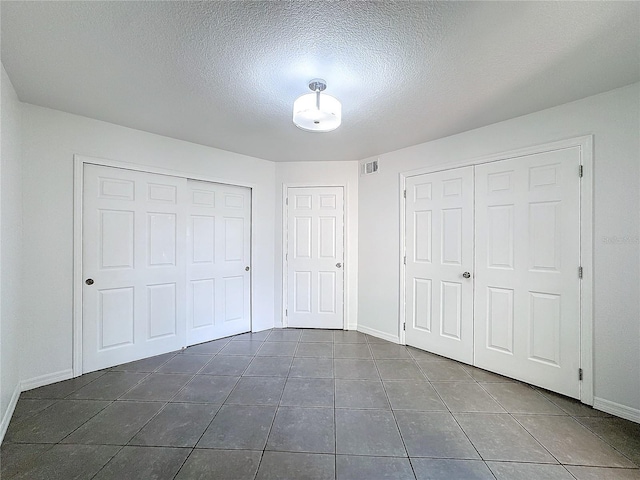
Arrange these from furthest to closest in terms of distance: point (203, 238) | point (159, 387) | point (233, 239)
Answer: point (233, 239)
point (203, 238)
point (159, 387)

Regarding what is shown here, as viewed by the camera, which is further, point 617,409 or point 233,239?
point 233,239

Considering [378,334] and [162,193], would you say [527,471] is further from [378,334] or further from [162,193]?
[162,193]

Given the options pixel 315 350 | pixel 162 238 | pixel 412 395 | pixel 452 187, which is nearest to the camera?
pixel 412 395

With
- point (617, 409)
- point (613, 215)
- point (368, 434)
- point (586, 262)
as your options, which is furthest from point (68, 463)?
point (613, 215)

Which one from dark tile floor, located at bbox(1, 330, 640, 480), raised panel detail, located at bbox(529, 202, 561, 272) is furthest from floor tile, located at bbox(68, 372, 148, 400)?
raised panel detail, located at bbox(529, 202, 561, 272)

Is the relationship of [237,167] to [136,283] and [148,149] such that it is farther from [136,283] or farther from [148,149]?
[136,283]

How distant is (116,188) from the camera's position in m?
2.82

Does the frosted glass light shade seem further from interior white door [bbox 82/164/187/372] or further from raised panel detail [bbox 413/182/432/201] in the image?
interior white door [bbox 82/164/187/372]

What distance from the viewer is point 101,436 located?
1.81 metres

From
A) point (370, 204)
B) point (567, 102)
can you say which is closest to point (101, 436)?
point (370, 204)

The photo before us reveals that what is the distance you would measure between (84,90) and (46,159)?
791mm

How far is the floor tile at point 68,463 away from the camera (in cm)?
150

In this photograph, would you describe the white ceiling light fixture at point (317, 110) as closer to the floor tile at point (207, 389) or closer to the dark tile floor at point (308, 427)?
the dark tile floor at point (308, 427)

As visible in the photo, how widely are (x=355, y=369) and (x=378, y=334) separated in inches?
40.4
